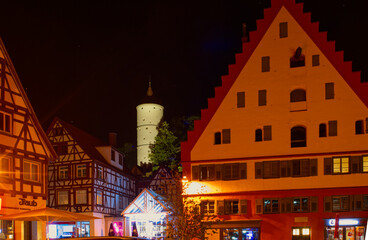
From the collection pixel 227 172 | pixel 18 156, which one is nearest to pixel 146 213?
pixel 227 172

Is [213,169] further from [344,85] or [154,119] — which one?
[154,119]

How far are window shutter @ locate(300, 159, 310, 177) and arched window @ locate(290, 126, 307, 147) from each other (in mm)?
1218

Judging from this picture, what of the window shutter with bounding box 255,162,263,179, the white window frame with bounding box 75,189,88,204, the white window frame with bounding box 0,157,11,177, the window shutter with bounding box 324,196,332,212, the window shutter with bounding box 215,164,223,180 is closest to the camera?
the white window frame with bounding box 0,157,11,177

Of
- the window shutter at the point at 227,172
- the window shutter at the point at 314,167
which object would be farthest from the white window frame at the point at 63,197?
the window shutter at the point at 314,167

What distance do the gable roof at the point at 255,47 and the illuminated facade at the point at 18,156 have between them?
11545mm

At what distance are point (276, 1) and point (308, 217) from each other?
1685 cm

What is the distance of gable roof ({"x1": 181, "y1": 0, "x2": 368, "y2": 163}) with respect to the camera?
34.3m

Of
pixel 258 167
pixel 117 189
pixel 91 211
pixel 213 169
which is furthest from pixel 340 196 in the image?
pixel 117 189

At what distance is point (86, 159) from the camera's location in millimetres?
49406

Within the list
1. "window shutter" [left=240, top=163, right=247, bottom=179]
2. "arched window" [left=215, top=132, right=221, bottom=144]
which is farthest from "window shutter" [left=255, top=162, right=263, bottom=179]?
"arched window" [left=215, top=132, right=221, bottom=144]

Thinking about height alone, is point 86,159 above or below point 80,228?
above

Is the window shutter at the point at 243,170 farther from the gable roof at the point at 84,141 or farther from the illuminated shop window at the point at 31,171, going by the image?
the gable roof at the point at 84,141

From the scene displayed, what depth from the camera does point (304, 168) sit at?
34.0m

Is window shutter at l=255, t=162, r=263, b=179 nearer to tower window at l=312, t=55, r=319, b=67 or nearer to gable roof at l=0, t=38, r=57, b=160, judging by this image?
tower window at l=312, t=55, r=319, b=67
